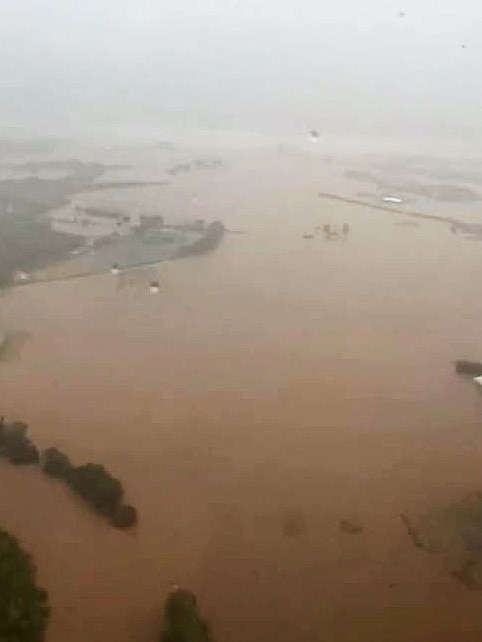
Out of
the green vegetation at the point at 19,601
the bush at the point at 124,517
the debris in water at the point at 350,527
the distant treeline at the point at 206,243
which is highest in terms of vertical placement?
the distant treeline at the point at 206,243

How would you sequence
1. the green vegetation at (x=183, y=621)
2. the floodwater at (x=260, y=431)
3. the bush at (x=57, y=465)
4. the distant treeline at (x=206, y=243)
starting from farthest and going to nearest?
the distant treeline at (x=206, y=243)
the bush at (x=57, y=465)
the floodwater at (x=260, y=431)
the green vegetation at (x=183, y=621)

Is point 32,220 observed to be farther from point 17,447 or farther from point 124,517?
point 124,517

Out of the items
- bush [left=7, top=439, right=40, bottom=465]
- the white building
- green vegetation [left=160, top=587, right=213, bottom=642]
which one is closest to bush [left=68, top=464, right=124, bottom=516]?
bush [left=7, top=439, right=40, bottom=465]

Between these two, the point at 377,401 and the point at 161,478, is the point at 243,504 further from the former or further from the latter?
the point at 377,401

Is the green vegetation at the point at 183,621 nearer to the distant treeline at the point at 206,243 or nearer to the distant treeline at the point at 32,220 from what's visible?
the distant treeline at the point at 32,220

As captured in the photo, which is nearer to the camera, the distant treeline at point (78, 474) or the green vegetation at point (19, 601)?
the green vegetation at point (19, 601)

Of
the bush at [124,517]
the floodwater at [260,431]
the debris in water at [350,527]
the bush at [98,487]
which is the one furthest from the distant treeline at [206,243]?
the debris in water at [350,527]

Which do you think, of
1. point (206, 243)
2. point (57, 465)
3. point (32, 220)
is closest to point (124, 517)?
point (57, 465)
